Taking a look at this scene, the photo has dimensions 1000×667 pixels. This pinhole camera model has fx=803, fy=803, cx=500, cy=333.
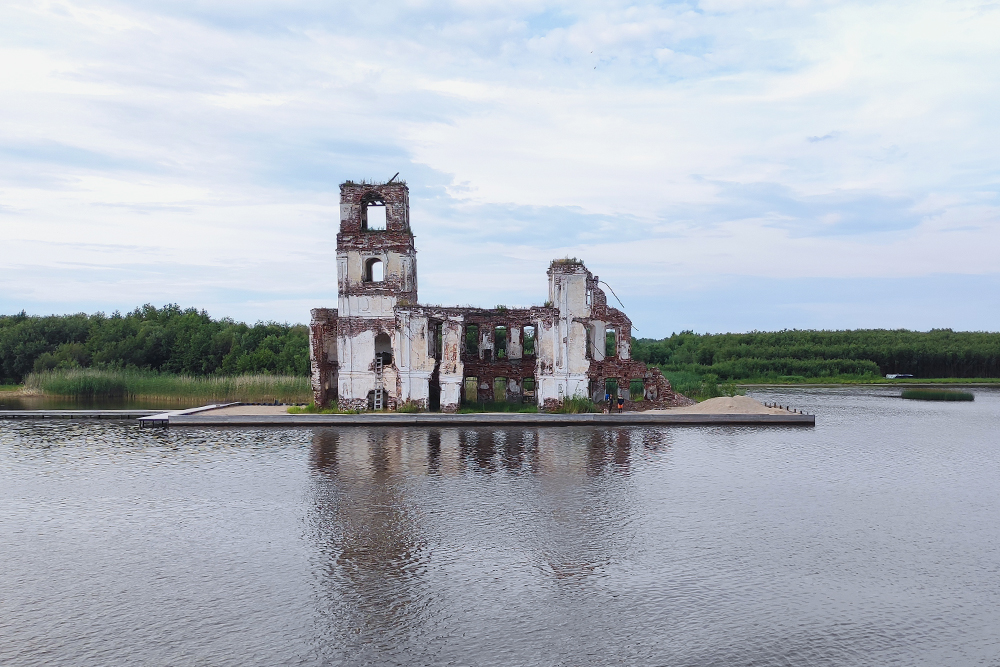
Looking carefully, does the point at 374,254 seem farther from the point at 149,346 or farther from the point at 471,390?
the point at 149,346

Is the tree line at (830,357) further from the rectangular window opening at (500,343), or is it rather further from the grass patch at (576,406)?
the grass patch at (576,406)

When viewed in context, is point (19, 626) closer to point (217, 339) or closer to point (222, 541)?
point (222, 541)

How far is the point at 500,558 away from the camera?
46.2 feet

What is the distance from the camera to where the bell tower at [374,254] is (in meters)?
37.2

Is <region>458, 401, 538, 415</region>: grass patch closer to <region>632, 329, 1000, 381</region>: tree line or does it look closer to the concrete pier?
the concrete pier

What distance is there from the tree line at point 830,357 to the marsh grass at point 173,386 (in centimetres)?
3611

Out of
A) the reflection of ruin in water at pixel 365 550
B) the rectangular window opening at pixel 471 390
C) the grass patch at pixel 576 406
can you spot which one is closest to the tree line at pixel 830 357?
the rectangular window opening at pixel 471 390

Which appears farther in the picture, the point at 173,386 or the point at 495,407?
the point at 173,386

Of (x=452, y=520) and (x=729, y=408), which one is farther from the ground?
(x=729, y=408)

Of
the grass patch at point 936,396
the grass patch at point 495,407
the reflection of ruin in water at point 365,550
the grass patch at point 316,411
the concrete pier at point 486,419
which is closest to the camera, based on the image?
the reflection of ruin in water at point 365,550

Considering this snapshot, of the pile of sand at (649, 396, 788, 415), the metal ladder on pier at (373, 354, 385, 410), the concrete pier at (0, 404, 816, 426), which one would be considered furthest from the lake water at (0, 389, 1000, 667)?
Answer: the metal ladder on pier at (373, 354, 385, 410)

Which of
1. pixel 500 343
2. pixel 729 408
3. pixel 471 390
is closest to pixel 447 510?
pixel 729 408

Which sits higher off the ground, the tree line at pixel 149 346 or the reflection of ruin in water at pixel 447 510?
the tree line at pixel 149 346

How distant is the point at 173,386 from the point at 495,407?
24.3 meters
